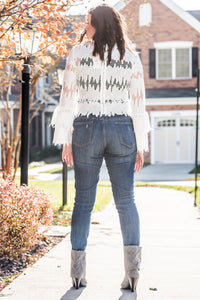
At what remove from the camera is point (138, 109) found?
3729 millimetres

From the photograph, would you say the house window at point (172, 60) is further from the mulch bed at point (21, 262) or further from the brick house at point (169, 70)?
the mulch bed at point (21, 262)

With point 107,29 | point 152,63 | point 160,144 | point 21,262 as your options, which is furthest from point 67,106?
point 152,63

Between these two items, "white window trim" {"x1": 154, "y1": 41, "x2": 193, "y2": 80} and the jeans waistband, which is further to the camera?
"white window trim" {"x1": 154, "y1": 41, "x2": 193, "y2": 80}

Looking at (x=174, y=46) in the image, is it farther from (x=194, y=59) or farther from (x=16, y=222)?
(x=16, y=222)

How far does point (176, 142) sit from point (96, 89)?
2109 cm

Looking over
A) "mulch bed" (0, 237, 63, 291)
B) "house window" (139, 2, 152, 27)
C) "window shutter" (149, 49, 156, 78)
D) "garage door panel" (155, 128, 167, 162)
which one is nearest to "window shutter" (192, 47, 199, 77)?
"window shutter" (149, 49, 156, 78)

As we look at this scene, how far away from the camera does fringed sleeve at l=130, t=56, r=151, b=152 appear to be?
367 cm

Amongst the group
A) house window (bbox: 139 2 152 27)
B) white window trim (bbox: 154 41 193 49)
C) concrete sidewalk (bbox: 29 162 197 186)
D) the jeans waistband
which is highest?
house window (bbox: 139 2 152 27)

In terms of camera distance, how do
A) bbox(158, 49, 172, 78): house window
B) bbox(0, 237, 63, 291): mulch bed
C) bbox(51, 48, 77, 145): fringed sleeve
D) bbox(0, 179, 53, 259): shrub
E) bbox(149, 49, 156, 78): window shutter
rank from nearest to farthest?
bbox(51, 48, 77, 145): fringed sleeve, bbox(0, 237, 63, 291): mulch bed, bbox(0, 179, 53, 259): shrub, bbox(149, 49, 156, 78): window shutter, bbox(158, 49, 172, 78): house window

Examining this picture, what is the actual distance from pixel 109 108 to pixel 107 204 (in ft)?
21.2

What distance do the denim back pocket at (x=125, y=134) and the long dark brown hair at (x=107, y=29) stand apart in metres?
0.44

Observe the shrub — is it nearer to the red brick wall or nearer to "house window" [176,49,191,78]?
the red brick wall

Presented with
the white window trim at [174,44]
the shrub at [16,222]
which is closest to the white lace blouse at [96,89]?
the shrub at [16,222]

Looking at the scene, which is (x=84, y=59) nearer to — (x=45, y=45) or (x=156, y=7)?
(x=45, y=45)
